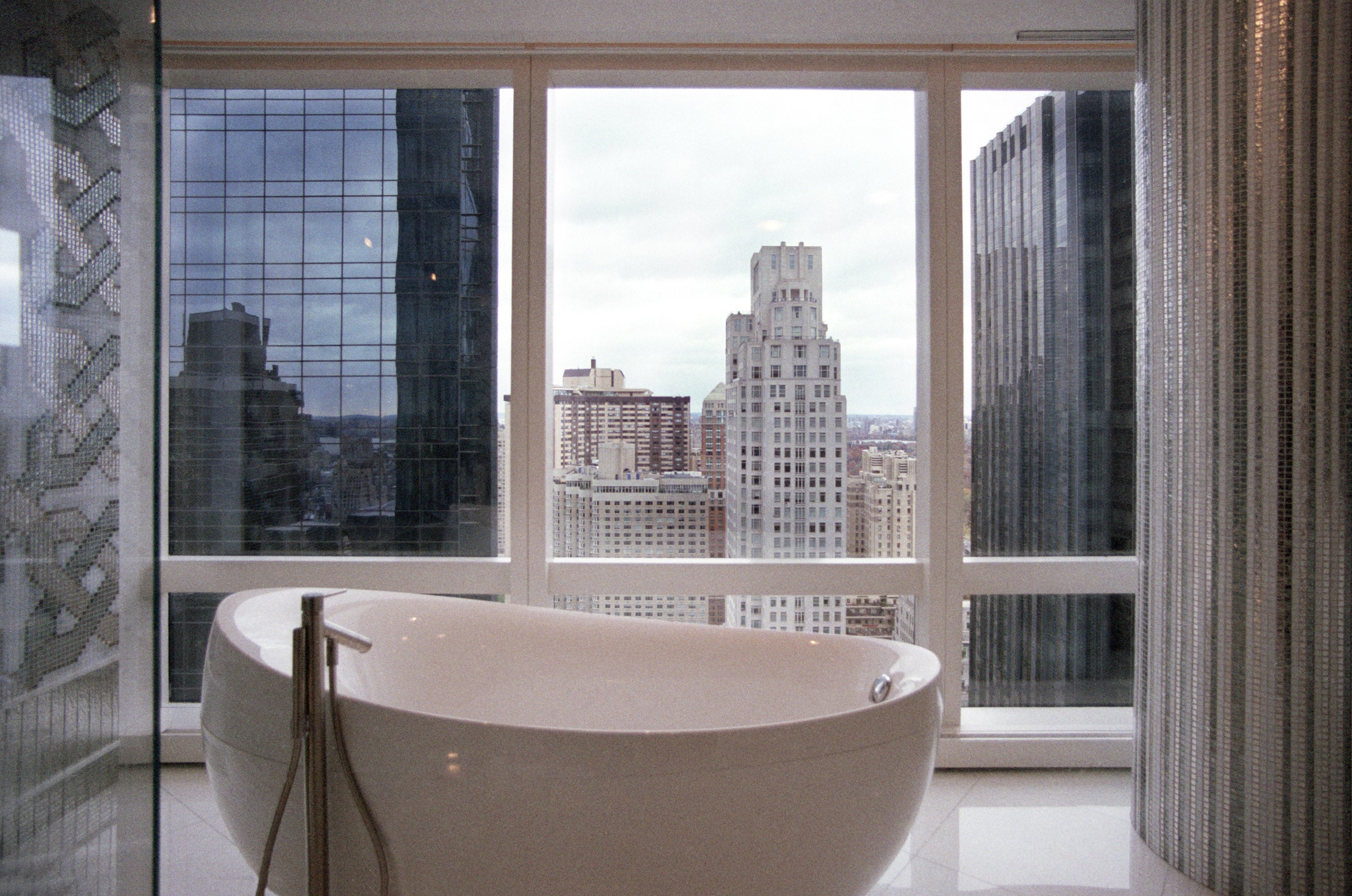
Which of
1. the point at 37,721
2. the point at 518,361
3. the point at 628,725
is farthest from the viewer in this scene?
the point at 518,361

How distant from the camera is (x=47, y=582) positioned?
1071mm

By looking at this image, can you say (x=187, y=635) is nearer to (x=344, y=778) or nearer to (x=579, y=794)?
(x=344, y=778)

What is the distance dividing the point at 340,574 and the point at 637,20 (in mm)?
2043

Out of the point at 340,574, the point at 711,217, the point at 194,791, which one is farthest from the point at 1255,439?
the point at 194,791

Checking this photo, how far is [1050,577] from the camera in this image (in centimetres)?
246

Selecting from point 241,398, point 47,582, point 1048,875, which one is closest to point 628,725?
point 1048,875

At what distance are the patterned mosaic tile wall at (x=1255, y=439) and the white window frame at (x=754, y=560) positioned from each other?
1.90 ft

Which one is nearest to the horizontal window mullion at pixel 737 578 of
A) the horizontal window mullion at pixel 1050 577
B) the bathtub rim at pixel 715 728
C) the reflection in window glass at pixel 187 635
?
the horizontal window mullion at pixel 1050 577

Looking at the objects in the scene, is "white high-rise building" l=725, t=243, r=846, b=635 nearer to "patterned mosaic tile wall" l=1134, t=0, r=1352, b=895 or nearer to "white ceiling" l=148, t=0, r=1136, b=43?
"white ceiling" l=148, t=0, r=1136, b=43

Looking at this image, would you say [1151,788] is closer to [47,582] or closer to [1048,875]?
[1048,875]

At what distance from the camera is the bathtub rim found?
1141 millimetres

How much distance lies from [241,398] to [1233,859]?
3.13 metres

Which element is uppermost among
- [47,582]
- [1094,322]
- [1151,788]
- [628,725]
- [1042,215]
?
[1042,215]

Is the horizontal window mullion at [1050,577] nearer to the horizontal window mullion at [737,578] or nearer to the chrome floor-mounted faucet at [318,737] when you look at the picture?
the horizontal window mullion at [737,578]
